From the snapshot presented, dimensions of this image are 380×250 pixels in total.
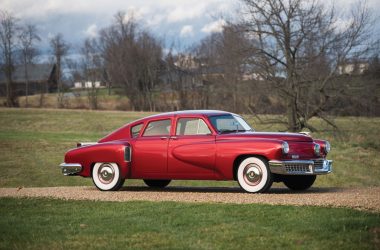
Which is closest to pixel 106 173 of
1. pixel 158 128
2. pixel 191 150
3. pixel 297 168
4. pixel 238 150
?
pixel 158 128

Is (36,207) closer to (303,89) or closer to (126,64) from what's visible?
(303,89)

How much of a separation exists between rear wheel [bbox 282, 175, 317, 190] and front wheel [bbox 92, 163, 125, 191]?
326 centimetres

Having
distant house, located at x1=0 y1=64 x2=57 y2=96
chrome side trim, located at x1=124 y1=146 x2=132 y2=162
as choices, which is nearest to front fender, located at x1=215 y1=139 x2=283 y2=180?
chrome side trim, located at x1=124 y1=146 x2=132 y2=162

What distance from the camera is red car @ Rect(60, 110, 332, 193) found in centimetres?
1210

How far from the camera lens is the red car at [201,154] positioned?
1210 cm

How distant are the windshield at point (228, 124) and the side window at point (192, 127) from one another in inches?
7.3

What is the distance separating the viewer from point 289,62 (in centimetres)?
3334

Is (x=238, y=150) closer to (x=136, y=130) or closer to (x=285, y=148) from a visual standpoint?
(x=285, y=148)

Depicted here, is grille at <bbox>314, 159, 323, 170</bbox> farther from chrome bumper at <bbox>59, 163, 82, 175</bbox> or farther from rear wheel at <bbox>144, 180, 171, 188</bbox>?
chrome bumper at <bbox>59, 163, 82, 175</bbox>

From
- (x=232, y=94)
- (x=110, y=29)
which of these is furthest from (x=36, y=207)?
(x=110, y=29)

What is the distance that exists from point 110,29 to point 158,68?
17878mm

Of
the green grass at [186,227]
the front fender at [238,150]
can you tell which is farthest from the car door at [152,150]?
the green grass at [186,227]

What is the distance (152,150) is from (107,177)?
3.92ft

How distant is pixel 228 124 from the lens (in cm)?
1312
